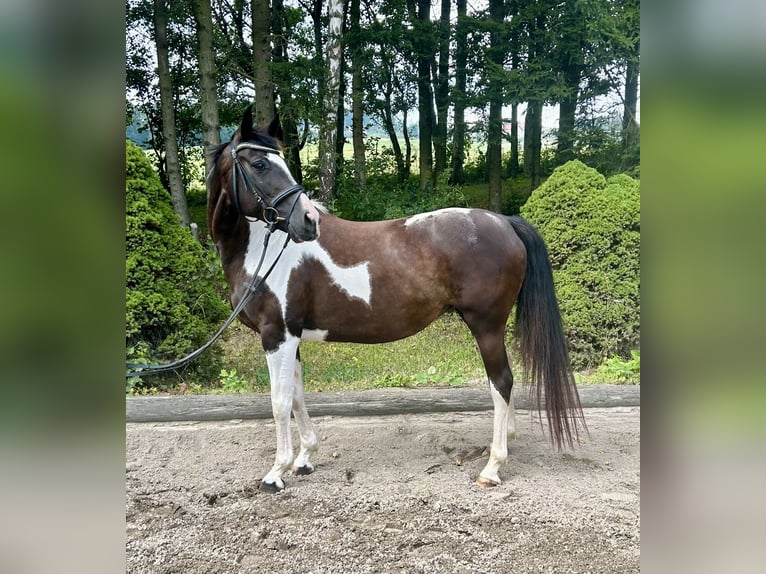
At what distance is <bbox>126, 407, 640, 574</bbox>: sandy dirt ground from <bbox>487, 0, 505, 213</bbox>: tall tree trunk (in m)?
3.98

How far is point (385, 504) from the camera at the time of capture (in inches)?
99.0

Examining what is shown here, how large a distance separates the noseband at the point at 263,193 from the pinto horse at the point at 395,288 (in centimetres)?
7

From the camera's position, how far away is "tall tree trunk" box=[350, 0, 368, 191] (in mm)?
6285

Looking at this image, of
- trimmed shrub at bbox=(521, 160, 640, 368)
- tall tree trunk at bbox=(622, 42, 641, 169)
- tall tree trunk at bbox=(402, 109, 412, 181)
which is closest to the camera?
trimmed shrub at bbox=(521, 160, 640, 368)

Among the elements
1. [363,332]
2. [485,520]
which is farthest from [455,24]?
[485,520]

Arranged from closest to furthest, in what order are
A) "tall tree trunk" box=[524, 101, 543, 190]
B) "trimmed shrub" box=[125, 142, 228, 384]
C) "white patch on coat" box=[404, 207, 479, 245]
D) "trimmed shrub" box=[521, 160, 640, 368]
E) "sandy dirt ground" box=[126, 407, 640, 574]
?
"sandy dirt ground" box=[126, 407, 640, 574] < "white patch on coat" box=[404, 207, 479, 245] < "trimmed shrub" box=[125, 142, 228, 384] < "trimmed shrub" box=[521, 160, 640, 368] < "tall tree trunk" box=[524, 101, 543, 190]

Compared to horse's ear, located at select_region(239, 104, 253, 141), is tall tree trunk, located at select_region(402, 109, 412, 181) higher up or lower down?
higher up

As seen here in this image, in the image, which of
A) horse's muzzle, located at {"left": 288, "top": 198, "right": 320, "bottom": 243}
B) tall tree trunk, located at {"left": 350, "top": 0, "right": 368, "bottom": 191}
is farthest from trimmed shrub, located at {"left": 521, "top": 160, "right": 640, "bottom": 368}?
horse's muzzle, located at {"left": 288, "top": 198, "right": 320, "bottom": 243}

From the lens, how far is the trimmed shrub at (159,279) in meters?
3.91

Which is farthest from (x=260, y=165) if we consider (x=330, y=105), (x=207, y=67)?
(x=330, y=105)

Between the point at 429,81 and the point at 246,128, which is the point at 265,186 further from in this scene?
the point at 429,81

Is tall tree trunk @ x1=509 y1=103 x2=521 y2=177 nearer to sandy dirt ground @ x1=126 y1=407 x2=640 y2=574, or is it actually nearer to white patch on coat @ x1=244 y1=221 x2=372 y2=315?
sandy dirt ground @ x1=126 y1=407 x2=640 y2=574
